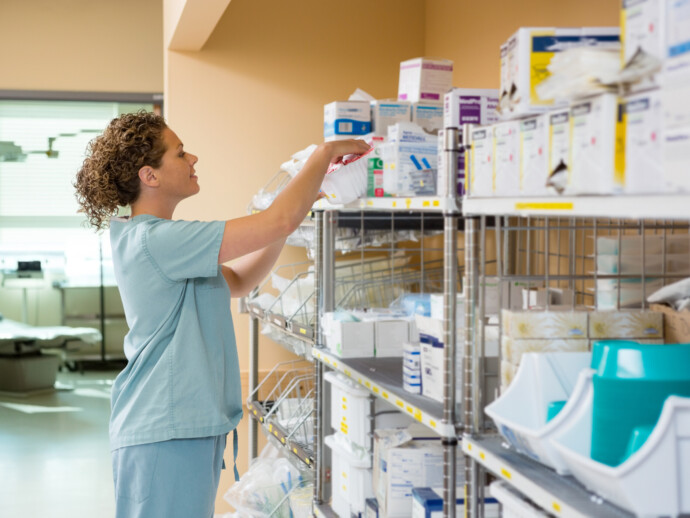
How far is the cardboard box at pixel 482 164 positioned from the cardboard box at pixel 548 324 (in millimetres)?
265

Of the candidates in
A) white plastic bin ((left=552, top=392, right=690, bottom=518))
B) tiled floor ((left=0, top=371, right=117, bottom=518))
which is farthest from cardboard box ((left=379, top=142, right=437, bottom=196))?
tiled floor ((left=0, top=371, right=117, bottom=518))

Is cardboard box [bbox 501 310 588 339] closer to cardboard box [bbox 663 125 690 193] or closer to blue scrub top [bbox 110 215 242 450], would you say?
cardboard box [bbox 663 125 690 193]

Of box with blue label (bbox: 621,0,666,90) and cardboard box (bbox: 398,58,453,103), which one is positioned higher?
cardboard box (bbox: 398,58,453,103)

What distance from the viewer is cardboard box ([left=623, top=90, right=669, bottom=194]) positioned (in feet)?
3.79

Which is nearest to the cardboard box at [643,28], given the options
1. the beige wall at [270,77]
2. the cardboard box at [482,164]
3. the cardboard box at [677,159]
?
the cardboard box at [677,159]

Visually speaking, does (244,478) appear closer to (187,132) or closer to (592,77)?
→ (187,132)

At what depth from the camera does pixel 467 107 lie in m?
1.99

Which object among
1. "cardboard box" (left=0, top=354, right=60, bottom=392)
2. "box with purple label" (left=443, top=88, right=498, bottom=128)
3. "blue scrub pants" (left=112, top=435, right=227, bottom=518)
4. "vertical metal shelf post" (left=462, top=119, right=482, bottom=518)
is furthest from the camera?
"cardboard box" (left=0, top=354, right=60, bottom=392)

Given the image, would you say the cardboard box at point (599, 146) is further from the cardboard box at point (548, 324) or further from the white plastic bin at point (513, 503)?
the white plastic bin at point (513, 503)

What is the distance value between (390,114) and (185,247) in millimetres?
758

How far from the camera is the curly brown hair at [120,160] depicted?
96.3 inches

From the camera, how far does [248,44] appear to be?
490cm

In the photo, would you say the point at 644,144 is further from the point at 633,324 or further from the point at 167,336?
the point at 167,336

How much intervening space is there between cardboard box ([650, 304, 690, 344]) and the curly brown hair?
1.47 meters
